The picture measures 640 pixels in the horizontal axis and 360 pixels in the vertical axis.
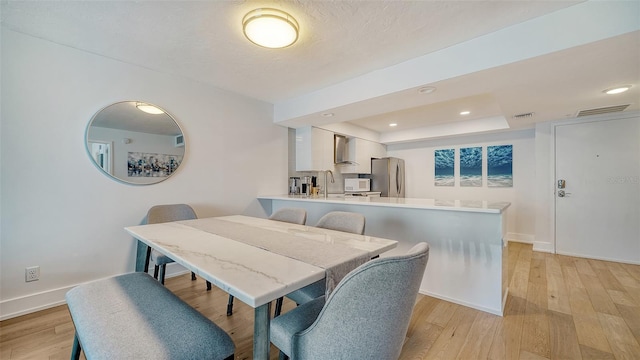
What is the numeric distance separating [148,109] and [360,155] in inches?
142

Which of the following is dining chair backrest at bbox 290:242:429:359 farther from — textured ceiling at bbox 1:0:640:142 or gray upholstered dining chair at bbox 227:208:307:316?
textured ceiling at bbox 1:0:640:142

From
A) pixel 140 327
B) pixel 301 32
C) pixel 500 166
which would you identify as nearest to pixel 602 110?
pixel 500 166

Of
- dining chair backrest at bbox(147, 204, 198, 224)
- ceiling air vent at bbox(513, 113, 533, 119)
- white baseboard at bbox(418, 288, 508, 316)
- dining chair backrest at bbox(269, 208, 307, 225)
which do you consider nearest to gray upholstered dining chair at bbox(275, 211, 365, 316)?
dining chair backrest at bbox(269, 208, 307, 225)

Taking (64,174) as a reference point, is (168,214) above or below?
below

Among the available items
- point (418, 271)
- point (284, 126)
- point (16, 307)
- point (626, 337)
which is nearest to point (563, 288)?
point (626, 337)

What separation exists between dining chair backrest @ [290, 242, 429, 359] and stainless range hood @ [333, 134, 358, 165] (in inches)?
150

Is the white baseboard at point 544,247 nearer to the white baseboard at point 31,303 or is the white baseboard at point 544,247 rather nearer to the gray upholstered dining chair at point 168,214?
the gray upholstered dining chair at point 168,214

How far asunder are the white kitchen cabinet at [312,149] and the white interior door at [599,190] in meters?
3.51

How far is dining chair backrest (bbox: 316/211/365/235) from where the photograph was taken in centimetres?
185

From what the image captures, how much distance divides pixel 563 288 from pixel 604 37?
7.49 feet

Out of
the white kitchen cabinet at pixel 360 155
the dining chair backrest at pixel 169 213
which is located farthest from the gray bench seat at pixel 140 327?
the white kitchen cabinet at pixel 360 155

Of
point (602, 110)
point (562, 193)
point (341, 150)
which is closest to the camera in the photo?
point (602, 110)

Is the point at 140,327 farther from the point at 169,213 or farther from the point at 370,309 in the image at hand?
the point at 169,213

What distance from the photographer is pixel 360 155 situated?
506 cm
